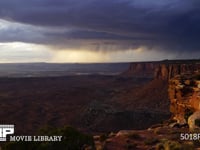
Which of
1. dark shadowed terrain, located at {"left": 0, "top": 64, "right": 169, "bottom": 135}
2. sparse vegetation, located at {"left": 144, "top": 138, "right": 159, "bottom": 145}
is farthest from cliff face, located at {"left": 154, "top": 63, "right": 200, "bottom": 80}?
sparse vegetation, located at {"left": 144, "top": 138, "right": 159, "bottom": 145}

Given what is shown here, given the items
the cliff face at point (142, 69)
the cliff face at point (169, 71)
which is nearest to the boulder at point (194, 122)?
the cliff face at point (169, 71)

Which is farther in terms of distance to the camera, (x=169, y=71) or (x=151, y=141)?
(x=169, y=71)

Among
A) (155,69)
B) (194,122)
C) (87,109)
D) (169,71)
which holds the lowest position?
(87,109)

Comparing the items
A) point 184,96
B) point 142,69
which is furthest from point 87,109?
point 142,69

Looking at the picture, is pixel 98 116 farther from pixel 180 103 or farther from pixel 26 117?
pixel 180 103

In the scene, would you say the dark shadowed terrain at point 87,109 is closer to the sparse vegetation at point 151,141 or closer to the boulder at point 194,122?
the boulder at point 194,122

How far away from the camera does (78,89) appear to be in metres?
121

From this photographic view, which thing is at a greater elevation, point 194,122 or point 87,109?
point 194,122

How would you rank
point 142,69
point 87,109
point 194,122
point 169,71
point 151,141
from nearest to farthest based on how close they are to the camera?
1. point 151,141
2. point 194,122
3. point 87,109
4. point 169,71
5. point 142,69

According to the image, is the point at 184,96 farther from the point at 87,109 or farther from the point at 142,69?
the point at 142,69

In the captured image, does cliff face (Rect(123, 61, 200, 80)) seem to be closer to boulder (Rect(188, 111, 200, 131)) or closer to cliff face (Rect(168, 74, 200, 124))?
cliff face (Rect(168, 74, 200, 124))

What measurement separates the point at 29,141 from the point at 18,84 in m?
135

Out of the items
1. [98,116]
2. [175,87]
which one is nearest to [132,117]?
[98,116]

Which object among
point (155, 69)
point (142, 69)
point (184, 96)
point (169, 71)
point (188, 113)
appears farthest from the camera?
point (142, 69)
